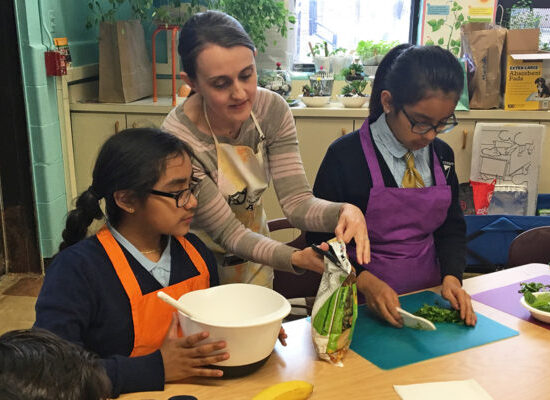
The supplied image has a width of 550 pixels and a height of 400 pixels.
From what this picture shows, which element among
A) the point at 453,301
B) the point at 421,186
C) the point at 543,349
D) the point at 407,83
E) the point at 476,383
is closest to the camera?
the point at 476,383

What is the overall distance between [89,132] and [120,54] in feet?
1.56

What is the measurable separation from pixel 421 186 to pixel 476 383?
2.25ft

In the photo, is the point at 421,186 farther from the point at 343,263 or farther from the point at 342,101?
the point at 342,101

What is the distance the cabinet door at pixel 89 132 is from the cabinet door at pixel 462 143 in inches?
71.5

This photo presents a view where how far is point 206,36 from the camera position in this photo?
1492mm

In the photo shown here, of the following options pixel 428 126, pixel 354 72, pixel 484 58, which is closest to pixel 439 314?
pixel 428 126

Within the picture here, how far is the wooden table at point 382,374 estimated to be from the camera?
1.17m

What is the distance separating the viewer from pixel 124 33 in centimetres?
335

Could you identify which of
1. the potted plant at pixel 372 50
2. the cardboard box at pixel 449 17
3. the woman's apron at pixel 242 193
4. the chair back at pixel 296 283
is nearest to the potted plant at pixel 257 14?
the potted plant at pixel 372 50

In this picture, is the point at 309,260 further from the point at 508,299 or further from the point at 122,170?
the point at 508,299

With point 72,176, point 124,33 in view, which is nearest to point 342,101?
point 124,33

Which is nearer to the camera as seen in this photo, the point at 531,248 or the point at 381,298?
Answer: the point at 381,298

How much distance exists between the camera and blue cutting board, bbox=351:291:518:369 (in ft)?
4.28

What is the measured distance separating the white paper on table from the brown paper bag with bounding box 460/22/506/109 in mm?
2348
